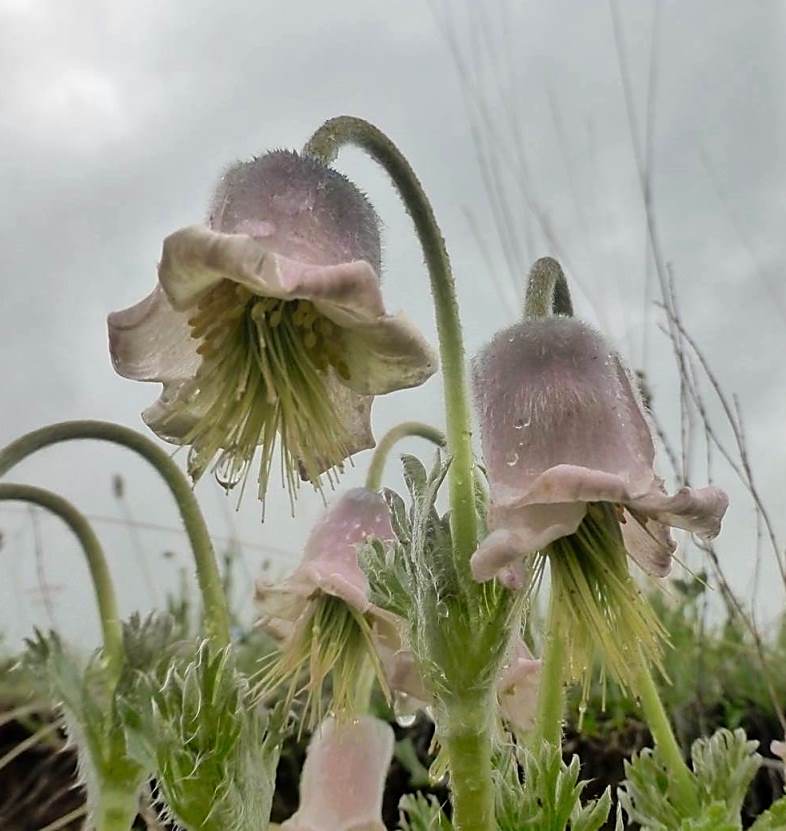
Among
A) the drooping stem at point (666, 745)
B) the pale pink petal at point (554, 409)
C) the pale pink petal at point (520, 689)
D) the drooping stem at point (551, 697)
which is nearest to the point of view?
the pale pink petal at point (554, 409)

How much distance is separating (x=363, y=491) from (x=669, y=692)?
1.95 metres

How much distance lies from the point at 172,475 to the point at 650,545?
36.4 inches

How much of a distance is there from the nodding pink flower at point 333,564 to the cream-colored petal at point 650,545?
413 millimetres

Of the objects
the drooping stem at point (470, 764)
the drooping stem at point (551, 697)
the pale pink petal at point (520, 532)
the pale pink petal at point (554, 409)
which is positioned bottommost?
the drooping stem at point (470, 764)

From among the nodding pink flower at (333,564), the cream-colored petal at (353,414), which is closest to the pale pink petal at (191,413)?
the cream-colored petal at (353,414)

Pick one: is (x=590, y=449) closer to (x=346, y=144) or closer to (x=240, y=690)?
(x=346, y=144)

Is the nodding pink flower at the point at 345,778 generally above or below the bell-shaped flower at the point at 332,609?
below

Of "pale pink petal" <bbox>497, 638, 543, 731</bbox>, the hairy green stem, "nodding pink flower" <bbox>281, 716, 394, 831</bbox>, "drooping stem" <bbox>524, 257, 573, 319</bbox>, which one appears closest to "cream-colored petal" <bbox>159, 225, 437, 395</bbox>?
"drooping stem" <bbox>524, 257, 573, 319</bbox>

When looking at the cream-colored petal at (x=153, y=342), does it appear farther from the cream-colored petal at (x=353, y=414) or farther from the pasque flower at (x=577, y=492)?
the pasque flower at (x=577, y=492)

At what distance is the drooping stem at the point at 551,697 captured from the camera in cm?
164

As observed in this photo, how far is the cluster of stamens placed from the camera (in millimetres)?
1395

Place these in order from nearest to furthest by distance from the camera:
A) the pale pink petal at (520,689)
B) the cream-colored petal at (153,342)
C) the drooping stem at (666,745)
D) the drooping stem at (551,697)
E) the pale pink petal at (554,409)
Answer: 1. the pale pink petal at (554,409)
2. the cream-colored petal at (153,342)
3. the drooping stem at (551,697)
4. the pale pink petal at (520,689)
5. the drooping stem at (666,745)

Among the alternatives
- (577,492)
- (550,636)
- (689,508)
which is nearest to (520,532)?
(577,492)

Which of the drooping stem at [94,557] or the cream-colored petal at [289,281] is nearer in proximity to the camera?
the cream-colored petal at [289,281]
